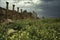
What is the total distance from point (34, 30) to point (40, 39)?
2.67m

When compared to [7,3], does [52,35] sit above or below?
below

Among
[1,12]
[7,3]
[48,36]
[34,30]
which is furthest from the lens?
[1,12]

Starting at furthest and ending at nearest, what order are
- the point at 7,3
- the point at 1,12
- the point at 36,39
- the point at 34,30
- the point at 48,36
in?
1. the point at 1,12
2. the point at 7,3
3. the point at 34,30
4. the point at 48,36
5. the point at 36,39

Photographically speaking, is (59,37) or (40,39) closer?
(40,39)

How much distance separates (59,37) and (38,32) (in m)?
2.09

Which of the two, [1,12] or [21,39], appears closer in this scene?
[21,39]

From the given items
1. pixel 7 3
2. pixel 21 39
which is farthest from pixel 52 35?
pixel 7 3

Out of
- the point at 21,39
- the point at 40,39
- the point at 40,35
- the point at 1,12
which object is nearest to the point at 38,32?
the point at 40,35

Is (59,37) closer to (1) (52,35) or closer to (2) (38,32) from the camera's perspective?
(1) (52,35)

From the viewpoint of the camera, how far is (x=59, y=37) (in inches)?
651

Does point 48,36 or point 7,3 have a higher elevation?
point 7,3

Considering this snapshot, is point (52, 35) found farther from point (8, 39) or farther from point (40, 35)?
point (8, 39)

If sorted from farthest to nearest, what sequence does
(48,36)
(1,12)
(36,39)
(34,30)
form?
(1,12) → (34,30) → (48,36) → (36,39)

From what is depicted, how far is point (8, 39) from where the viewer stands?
13.3 metres
